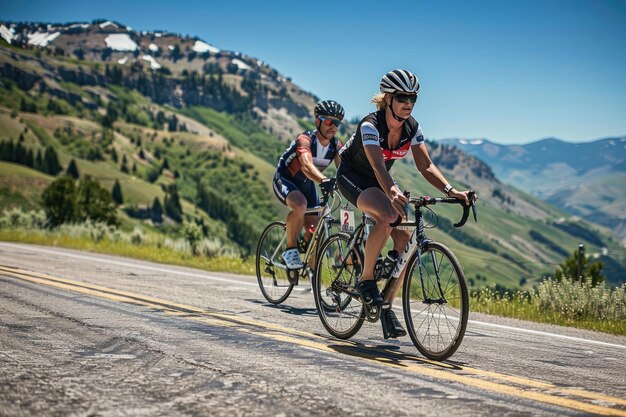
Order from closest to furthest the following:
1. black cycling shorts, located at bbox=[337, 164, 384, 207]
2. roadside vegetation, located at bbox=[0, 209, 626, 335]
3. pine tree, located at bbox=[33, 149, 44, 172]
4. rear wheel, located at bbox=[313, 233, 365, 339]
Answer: black cycling shorts, located at bbox=[337, 164, 384, 207] < rear wheel, located at bbox=[313, 233, 365, 339] < roadside vegetation, located at bbox=[0, 209, 626, 335] < pine tree, located at bbox=[33, 149, 44, 172]

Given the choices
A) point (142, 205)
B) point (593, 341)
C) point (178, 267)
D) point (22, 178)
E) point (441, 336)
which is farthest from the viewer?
point (142, 205)

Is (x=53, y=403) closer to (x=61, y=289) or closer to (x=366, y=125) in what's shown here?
(x=366, y=125)

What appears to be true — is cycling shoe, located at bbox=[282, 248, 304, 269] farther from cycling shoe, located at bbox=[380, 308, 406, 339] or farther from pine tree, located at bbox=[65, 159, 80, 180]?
pine tree, located at bbox=[65, 159, 80, 180]

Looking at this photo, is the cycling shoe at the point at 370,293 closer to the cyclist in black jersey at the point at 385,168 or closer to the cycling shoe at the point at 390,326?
the cyclist in black jersey at the point at 385,168

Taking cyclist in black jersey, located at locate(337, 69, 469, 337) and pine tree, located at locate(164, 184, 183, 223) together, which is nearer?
cyclist in black jersey, located at locate(337, 69, 469, 337)

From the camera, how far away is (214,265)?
49.5ft

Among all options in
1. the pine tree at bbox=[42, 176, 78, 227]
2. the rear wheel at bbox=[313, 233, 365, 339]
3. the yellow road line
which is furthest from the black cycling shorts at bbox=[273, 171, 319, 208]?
the pine tree at bbox=[42, 176, 78, 227]

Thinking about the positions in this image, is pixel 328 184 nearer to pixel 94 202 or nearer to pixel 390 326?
pixel 390 326

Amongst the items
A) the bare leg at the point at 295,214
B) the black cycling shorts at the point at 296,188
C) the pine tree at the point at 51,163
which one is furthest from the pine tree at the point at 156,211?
the bare leg at the point at 295,214

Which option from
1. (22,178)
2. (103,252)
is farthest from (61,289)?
(22,178)

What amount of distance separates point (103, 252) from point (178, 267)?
401 cm

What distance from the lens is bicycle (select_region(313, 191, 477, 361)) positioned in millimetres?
5379

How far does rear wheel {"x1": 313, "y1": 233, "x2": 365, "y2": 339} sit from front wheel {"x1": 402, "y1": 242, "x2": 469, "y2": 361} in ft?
2.17

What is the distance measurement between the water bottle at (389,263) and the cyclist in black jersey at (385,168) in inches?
2.6
